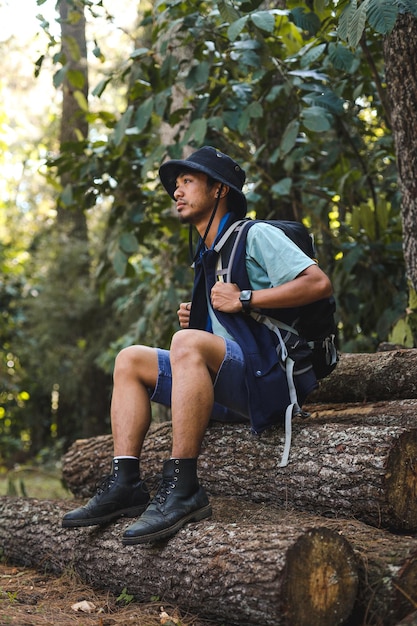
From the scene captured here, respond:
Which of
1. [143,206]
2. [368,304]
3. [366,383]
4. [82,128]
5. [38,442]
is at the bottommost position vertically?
[38,442]

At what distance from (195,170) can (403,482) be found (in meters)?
1.81

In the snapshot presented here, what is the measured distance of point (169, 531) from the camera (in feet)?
9.90

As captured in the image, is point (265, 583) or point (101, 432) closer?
point (265, 583)

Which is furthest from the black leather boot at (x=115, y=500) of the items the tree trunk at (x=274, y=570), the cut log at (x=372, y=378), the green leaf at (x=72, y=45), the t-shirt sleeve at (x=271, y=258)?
the green leaf at (x=72, y=45)

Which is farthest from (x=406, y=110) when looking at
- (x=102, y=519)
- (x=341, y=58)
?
(x=102, y=519)

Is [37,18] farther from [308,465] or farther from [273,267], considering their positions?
[308,465]

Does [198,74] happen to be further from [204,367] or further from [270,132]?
[204,367]

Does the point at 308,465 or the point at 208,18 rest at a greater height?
the point at 208,18

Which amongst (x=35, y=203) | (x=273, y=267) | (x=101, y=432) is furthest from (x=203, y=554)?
(x=35, y=203)

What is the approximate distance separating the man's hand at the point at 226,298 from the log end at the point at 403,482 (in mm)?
938

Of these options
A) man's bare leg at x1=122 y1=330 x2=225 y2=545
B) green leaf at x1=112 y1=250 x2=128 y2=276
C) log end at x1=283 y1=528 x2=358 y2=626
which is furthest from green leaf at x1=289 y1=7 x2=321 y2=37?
log end at x1=283 y1=528 x2=358 y2=626

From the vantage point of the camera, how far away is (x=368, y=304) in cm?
592

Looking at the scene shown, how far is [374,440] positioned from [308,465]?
0.34 metres

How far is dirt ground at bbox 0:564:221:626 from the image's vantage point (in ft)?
9.41
